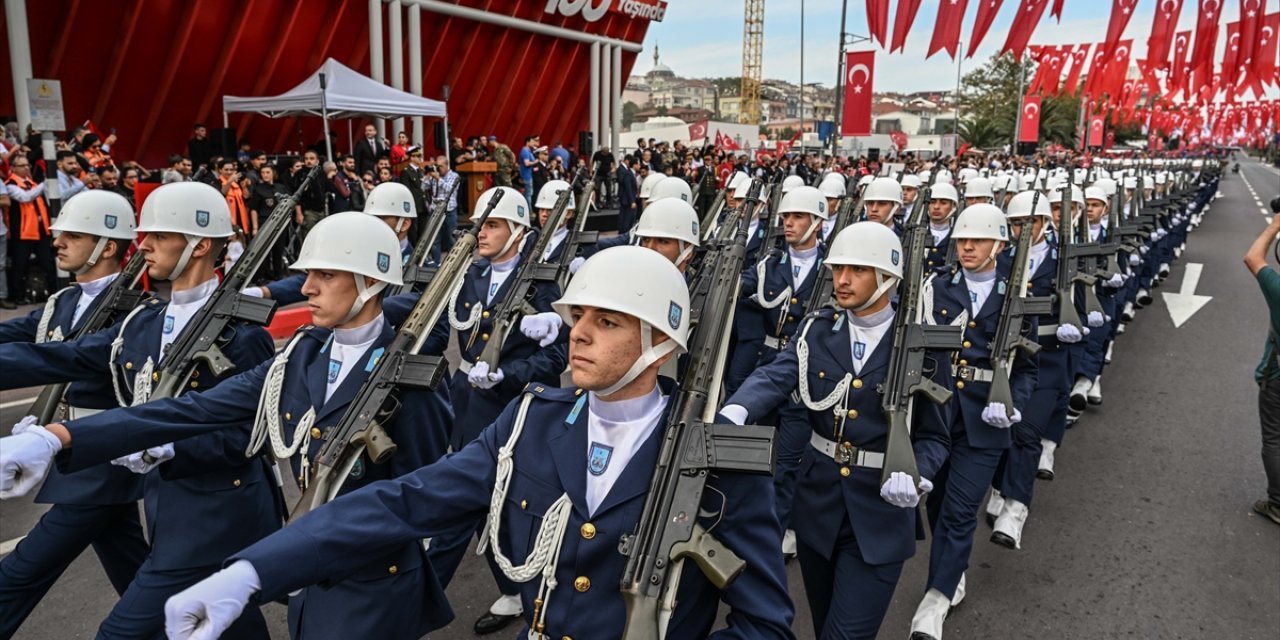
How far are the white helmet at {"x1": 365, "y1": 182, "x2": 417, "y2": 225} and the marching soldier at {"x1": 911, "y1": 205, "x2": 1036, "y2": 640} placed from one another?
404 centimetres

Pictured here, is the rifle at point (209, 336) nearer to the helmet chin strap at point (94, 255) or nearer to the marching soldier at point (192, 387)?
the marching soldier at point (192, 387)

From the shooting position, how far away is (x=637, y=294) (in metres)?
2.39

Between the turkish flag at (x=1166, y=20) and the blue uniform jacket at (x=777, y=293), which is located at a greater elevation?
the turkish flag at (x=1166, y=20)

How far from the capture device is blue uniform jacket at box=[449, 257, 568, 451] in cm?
502

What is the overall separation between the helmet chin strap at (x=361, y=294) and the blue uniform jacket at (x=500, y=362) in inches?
63.3

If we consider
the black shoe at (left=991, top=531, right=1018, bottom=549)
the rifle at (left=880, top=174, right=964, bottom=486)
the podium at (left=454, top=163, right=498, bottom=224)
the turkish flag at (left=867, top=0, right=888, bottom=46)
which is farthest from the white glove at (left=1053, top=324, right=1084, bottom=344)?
the podium at (left=454, top=163, right=498, bottom=224)

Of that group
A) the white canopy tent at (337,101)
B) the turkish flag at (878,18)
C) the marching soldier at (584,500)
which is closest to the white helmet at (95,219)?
the marching soldier at (584,500)

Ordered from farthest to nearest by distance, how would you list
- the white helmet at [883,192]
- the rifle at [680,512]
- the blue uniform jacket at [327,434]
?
the white helmet at [883,192]
the blue uniform jacket at [327,434]
the rifle at [680,512]

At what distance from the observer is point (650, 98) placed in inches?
5276

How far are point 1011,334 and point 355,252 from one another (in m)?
3.81

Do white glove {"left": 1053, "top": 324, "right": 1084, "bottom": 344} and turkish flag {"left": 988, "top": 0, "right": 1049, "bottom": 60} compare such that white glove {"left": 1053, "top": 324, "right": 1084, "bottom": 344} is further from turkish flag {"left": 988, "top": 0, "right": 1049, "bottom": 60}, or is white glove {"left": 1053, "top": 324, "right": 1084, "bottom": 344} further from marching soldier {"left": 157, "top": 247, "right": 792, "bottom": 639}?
turkish flag {"left": 988, "top": 0, "right": 1049, "bottom": 60}

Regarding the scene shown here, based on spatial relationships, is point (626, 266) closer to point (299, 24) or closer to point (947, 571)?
point (947, 571)

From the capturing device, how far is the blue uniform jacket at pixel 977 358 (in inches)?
187

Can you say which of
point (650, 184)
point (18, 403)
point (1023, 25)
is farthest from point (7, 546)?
point (1023, 25)
